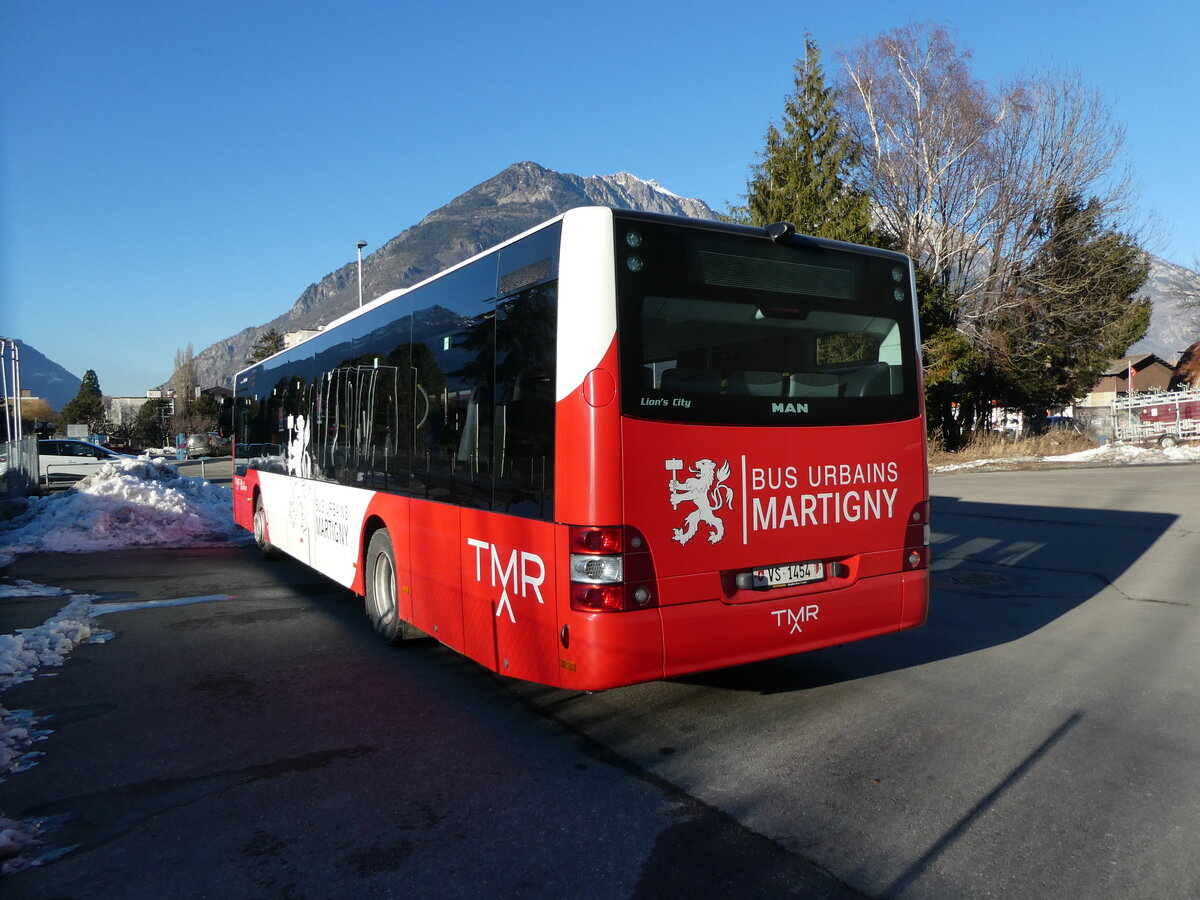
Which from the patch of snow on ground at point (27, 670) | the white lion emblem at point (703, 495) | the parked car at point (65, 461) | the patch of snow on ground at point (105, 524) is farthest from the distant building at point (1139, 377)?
the patch of snow on ground at point (27, 670)

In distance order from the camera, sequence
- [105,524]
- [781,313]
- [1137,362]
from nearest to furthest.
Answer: [781,313] → [105,524] → [1137,362]

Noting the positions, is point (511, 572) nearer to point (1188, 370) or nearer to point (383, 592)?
point (383, 592)

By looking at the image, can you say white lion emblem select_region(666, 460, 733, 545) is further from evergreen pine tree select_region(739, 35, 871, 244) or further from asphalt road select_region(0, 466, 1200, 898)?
evergreen pine tree select_region(739, 35, 871, 244)

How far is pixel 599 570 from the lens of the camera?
4.48 metres

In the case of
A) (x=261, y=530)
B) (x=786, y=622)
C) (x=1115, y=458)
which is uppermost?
(x=1115, y=458)

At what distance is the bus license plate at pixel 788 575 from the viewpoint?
5027 mm

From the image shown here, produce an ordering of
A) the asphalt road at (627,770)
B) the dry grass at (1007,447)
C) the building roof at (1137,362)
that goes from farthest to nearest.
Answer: the building roof at (1137,362) → the dry grass at (1007,447) → the asphalt road at (627,770)

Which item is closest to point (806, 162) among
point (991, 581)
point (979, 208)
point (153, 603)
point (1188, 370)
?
point (979, 208)

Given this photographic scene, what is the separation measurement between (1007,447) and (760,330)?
103 feet

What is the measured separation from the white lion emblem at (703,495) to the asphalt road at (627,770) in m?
1.22

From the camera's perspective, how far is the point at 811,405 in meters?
5.28

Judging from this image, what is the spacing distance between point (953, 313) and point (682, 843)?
102 ft

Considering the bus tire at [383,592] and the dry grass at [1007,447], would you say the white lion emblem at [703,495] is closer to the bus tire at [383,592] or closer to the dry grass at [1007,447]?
the bus tire at [383,592]

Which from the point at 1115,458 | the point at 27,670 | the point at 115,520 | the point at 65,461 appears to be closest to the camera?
the point at 27,670
